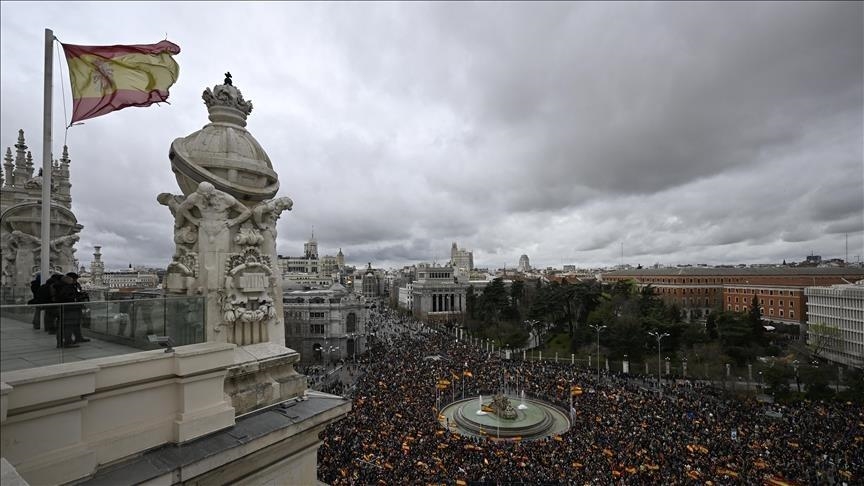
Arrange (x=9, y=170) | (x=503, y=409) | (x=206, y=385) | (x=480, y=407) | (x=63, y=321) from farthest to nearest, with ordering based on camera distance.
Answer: (x=480, y=407) → (x=503, y=409) → (x=9, y=170) → (x=206, y=385) → (x=63, y=321)

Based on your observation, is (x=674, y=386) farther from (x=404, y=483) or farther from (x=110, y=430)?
(x=110, y=430)

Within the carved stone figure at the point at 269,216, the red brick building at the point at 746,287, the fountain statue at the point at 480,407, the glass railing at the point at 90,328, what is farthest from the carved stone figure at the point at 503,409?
the red brick building at the point at 746,287

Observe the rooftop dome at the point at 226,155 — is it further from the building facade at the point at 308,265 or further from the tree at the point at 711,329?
the building facade at the point at 308,265

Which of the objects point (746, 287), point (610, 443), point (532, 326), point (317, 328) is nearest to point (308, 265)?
point (317, 328)

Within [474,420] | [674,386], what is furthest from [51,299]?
[674,386]

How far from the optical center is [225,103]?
17.4 feet

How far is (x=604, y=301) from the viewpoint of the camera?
52812 mm

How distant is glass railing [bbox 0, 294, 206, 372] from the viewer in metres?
2.76

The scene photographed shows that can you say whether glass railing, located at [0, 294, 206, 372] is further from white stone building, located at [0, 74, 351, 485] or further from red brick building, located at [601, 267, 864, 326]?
red brick building, located at [601, 267, 864, 326]

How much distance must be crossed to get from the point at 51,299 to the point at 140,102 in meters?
2.90

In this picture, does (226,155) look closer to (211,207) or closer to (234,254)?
(211,207)

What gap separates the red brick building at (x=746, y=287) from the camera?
4938 cm

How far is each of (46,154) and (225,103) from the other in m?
2.21

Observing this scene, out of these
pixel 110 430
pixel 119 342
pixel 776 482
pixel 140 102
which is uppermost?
pixel 140 102
